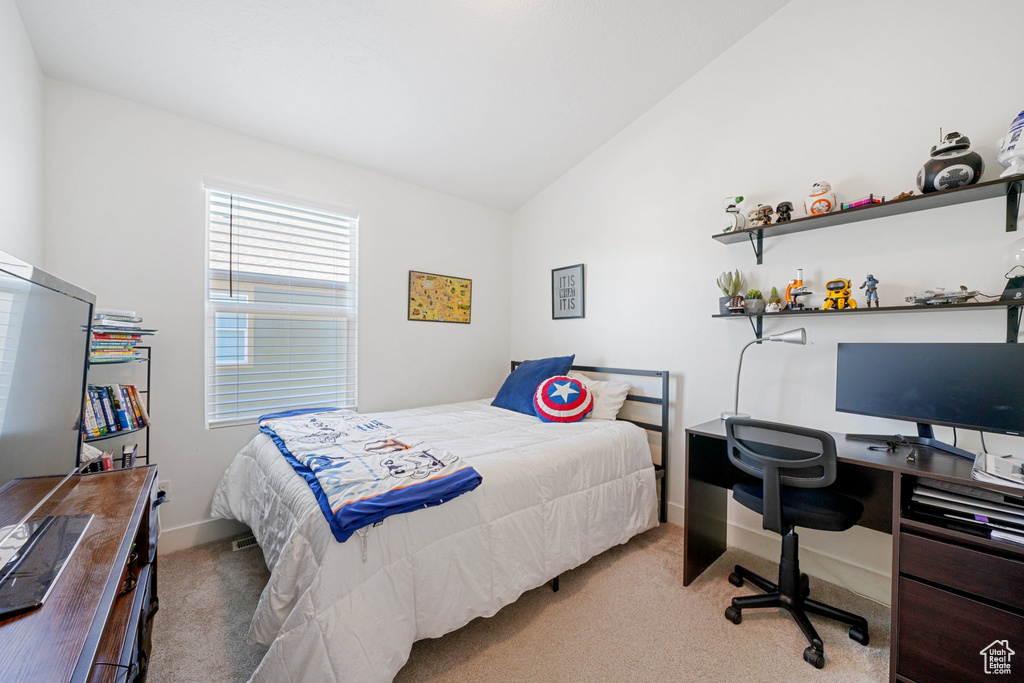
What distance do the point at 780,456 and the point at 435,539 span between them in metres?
1.37

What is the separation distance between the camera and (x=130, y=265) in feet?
7.01

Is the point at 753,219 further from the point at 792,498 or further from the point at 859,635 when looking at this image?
the point at 859,635

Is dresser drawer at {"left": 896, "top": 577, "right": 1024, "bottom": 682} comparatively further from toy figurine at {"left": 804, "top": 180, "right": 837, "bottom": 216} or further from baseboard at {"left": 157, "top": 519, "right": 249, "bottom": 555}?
baseboard at {"left": 157, "top": 519, "right": 249, "bottom": 555}

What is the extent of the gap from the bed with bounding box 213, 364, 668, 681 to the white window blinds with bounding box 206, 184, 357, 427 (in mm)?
521

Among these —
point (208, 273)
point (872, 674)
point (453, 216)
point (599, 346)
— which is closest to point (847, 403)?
point (872, 674)

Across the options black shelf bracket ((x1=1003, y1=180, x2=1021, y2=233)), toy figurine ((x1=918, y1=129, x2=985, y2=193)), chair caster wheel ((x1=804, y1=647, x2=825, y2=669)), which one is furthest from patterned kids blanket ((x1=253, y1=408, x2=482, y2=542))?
black shelf bracket ((x1=1003, y1=180, x2=1021, y2=233))

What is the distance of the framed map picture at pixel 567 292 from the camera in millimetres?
3201

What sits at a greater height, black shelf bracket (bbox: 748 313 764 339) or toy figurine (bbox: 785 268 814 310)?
toy figurine (bbox: 785 268 814 310)

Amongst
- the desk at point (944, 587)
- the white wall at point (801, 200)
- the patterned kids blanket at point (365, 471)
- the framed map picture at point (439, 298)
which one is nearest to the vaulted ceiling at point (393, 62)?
the white wall at point (801, 200)

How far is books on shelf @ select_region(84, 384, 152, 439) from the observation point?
68.9 inches

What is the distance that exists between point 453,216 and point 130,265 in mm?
2106

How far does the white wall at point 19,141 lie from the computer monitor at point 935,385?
343 cm

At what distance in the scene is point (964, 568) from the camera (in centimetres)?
126

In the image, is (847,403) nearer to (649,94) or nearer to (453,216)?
(649,94)
